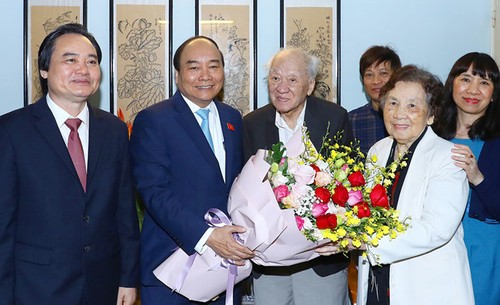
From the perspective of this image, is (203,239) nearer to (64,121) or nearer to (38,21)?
(64,121)

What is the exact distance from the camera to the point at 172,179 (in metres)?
2.67

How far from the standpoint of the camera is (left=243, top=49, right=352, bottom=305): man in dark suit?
296 centimetres

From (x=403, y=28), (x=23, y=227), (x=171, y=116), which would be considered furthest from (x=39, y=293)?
(x=403, y=28)

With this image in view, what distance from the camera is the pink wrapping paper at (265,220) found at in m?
2.22

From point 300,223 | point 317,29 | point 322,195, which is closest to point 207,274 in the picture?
point 300,223

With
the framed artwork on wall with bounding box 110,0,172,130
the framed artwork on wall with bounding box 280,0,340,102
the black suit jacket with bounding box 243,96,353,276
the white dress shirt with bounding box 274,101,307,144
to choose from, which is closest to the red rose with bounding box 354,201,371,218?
the black suit jacket with bounding box 243,96,353,276

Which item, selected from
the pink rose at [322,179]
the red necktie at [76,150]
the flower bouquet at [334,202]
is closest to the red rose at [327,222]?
the flower bouquet at [334,202]

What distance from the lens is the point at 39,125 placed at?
93.4 inches

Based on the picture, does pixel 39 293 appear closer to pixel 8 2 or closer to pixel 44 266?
pixel 44 266

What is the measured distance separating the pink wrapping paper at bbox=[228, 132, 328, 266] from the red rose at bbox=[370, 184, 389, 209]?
24 centimetres

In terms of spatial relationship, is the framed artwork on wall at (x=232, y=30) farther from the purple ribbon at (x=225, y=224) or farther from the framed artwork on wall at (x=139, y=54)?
the purple ribbon at (x=225, y=224)

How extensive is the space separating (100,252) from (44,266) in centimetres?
23

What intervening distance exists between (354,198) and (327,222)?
14cm

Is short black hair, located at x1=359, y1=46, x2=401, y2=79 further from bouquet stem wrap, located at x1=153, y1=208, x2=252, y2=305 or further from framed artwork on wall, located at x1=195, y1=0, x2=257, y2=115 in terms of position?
bouquet stem wrap, located at x1=153, y1=208, x2=252, y2=305
